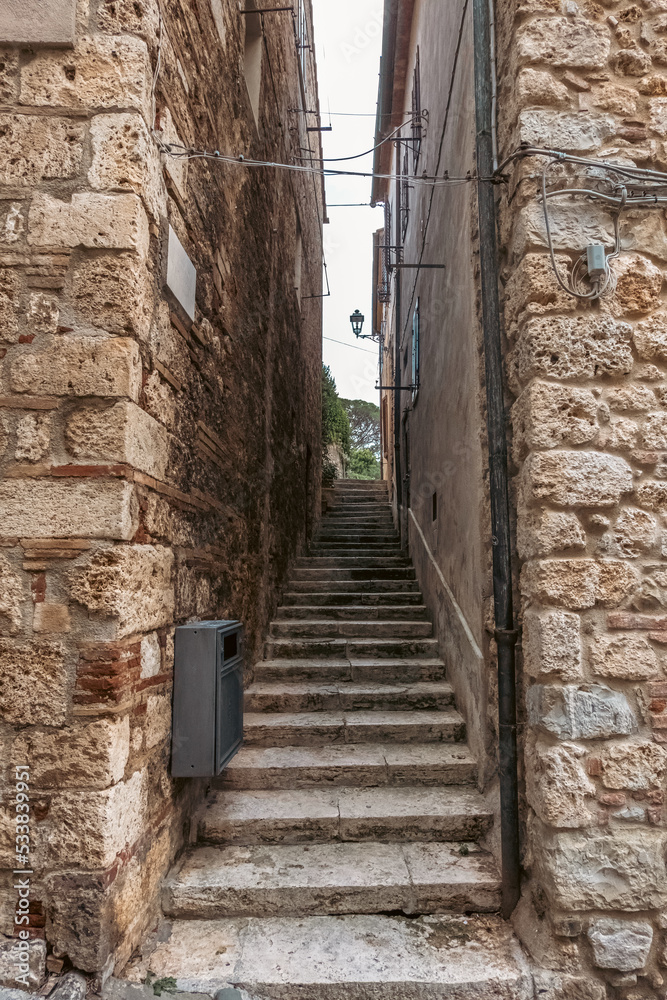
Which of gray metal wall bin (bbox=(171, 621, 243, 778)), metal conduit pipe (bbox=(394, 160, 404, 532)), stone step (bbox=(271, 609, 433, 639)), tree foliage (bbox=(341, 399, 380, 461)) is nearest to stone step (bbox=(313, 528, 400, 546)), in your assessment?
metal conduit pipe (bbox=(394, 160, 404, 532))

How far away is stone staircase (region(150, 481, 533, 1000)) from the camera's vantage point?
215 cm

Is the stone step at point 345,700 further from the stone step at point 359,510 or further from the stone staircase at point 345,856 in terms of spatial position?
the stone step at point 359,510

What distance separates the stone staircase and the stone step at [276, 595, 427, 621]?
29.3 inches

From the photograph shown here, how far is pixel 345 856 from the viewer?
2.69 metres

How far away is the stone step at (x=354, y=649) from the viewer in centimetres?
445

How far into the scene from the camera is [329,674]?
13.8 ft

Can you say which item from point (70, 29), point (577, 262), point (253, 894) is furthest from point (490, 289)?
point (253, 894)

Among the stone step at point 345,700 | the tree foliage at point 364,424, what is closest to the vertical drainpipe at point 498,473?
the stone step at point 345,700

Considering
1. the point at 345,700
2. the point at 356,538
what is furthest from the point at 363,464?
the point at 345,700

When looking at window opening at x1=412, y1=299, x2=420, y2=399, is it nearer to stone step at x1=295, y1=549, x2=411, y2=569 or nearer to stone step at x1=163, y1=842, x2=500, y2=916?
→ stone step at x1=295, y1=549, x2=411, y2=569

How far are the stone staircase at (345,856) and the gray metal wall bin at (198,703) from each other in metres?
0.47

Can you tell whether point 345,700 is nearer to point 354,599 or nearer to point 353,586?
point 354,599

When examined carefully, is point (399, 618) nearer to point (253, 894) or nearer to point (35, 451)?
point (253, 894)

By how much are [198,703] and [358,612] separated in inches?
108
